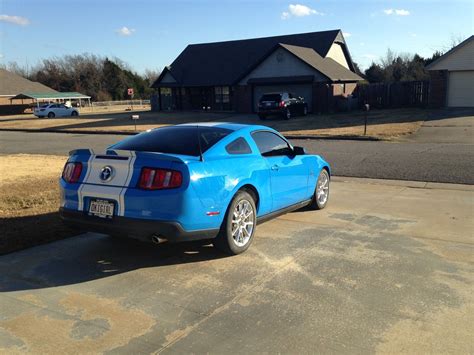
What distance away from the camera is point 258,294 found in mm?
4172

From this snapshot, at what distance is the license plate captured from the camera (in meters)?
4.72

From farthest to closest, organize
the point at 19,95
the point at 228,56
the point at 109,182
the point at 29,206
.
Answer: the point at 19,95
the point at 228,56
the point at 29,206
the point at 109,182

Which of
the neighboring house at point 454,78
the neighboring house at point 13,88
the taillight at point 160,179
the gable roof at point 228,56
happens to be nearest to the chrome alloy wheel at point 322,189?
the taillight at point 160,179

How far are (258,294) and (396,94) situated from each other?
3558 centimetres

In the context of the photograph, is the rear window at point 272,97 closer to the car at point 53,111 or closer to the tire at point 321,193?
the tire at point 321,193

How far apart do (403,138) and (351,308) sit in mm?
16166

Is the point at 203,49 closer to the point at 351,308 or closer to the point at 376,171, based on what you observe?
the point at 376,171

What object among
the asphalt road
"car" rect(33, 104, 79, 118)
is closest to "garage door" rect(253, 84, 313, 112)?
the asphalt road

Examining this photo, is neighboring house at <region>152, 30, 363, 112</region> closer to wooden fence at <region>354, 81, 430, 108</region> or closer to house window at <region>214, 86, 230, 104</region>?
house window at <region>214, 86, 230, 104</region>

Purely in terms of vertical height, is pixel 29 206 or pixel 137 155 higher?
pixel 137 155

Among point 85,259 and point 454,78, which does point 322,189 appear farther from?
point 454,78

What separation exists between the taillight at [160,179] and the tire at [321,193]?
3.17 meters

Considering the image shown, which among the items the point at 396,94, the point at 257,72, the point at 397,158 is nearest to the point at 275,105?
the point at 257,72

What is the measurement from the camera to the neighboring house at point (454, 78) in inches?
1228
